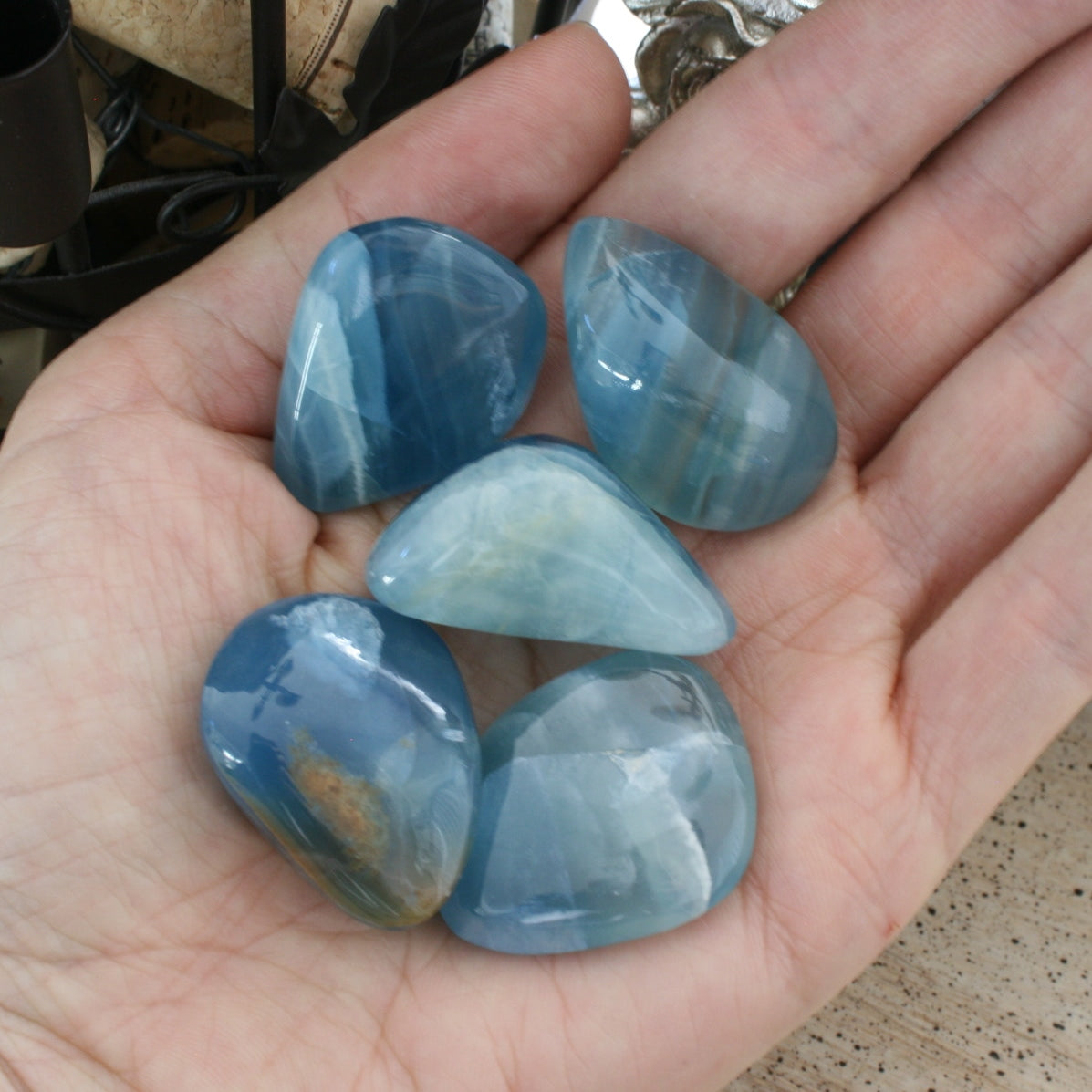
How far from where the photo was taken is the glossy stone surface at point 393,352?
731mm

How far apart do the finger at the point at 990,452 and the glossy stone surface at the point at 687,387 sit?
6 cm

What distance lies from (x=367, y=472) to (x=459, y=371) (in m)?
0.08

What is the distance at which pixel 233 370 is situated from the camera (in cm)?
79

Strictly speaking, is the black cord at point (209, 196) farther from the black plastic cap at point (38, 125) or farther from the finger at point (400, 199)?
the black plastic cap at point (38, 125)

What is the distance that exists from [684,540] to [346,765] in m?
0.28

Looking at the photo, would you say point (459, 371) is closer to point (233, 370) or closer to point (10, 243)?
point (233, 370)

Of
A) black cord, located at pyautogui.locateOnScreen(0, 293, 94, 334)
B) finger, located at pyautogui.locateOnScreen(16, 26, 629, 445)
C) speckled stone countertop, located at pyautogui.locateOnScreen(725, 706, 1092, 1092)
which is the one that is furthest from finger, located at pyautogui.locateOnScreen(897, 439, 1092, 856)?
black cord, located at pyautogui.locateOnScreen(0, 293, 94, 334)

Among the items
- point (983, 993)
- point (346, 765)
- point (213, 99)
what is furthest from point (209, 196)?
point (983, 993)

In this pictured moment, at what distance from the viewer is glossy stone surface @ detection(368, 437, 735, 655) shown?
0.70m

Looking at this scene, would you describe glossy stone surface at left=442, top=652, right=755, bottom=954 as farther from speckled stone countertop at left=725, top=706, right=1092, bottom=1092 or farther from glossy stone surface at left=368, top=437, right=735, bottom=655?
speckled stone countertop at left=725, top=706, right=1092, bottom=1092

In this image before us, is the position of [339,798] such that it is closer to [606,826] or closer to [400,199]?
[606,826]

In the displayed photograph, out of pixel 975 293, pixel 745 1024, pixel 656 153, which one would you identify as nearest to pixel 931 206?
pixel 975 293

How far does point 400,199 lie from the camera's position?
82 cm

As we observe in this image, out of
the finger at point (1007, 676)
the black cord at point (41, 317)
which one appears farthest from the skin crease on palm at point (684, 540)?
the black cord at point (41, 317)
